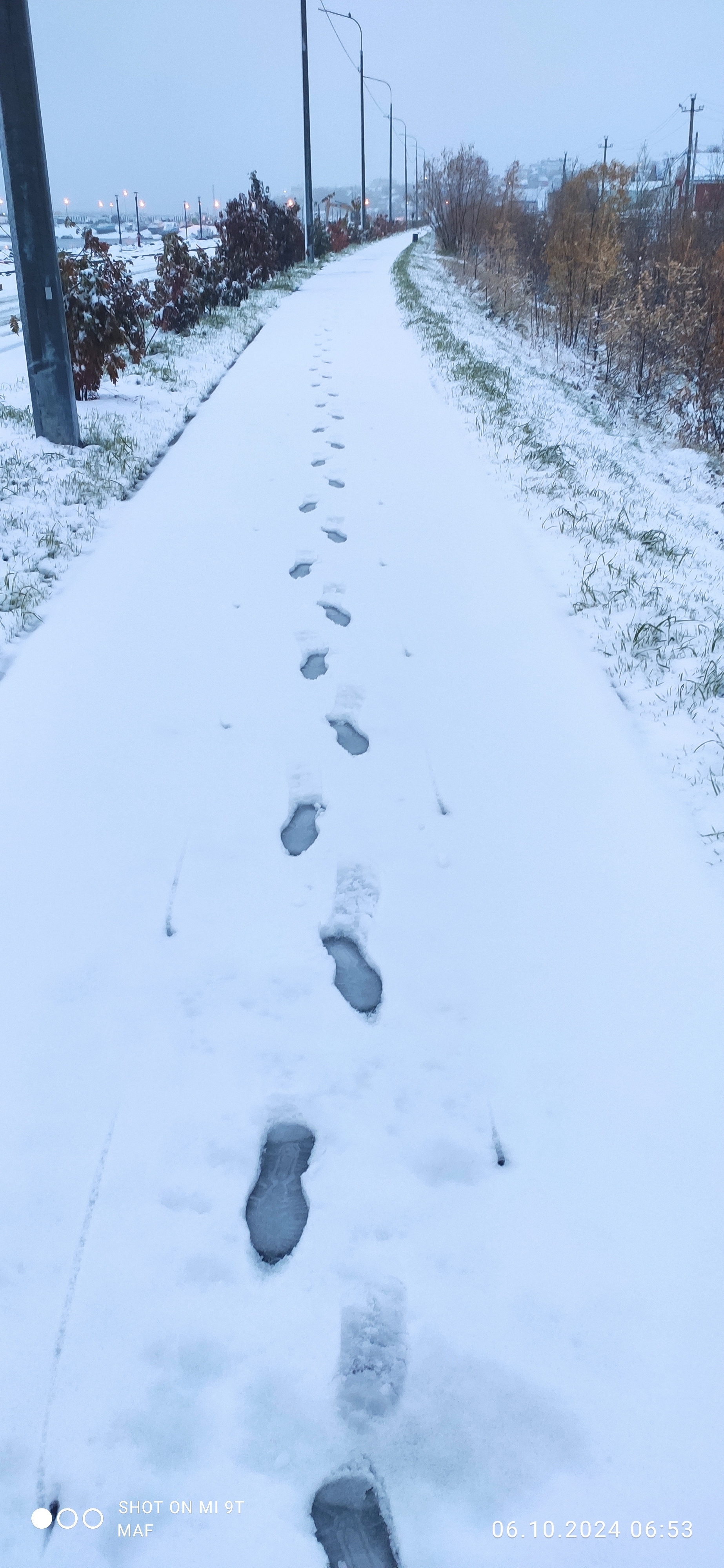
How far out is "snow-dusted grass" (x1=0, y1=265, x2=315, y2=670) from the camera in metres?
4.19

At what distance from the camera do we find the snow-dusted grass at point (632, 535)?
10.1 ft

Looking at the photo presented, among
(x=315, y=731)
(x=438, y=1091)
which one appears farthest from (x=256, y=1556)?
(x=315, y=731)

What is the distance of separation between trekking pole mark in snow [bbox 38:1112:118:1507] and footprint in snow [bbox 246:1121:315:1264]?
274mm

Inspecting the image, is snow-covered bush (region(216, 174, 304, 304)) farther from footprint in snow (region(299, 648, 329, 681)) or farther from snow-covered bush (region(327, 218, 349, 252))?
footprint in snow (region(299, 648, 329, 681))

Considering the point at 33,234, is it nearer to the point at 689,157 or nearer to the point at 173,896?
the point at 173,896

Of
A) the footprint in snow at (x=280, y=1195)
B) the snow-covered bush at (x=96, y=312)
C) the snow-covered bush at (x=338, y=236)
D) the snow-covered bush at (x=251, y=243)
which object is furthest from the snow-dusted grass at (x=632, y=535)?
the snow-covered bush at (x=338, y=236)

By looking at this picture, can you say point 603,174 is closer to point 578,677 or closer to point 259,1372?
point 578,677

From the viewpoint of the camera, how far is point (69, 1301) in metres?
1.40

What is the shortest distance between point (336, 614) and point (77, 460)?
2.85 metres

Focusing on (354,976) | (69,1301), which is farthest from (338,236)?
(69,1301)

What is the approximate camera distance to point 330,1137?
165 centimetres

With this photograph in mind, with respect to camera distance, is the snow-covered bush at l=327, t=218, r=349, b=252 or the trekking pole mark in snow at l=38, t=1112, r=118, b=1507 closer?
the trekking pole mark in snow at l=38, t=1112, r=118, b=1507

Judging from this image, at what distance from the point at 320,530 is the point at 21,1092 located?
147 inches

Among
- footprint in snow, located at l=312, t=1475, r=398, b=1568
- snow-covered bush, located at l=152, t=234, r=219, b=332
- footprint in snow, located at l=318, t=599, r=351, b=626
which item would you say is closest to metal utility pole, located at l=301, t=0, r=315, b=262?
snow-covered bush, located at l=152, t=234, r=219, b=332
